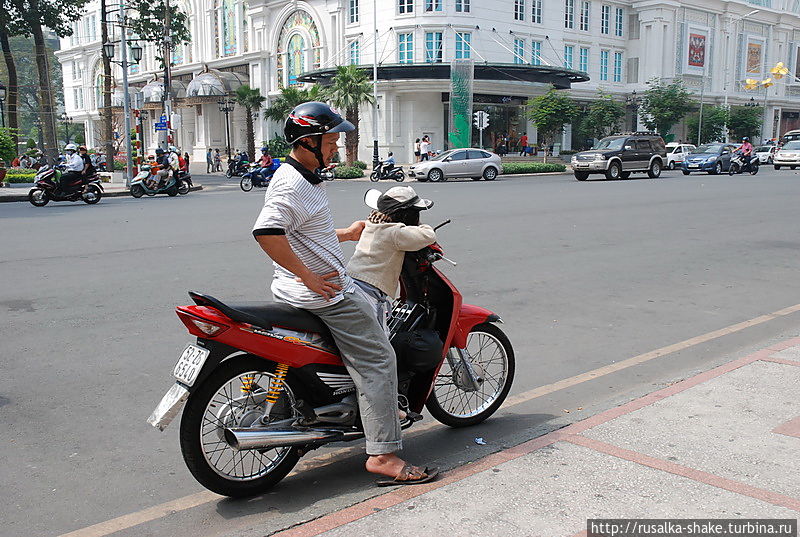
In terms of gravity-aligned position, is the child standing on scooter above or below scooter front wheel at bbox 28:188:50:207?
above

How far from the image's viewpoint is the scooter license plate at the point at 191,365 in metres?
3.19

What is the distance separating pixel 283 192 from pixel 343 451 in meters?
1.55

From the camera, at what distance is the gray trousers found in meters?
3.39

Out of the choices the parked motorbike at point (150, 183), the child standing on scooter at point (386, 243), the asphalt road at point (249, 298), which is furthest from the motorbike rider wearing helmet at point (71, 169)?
the child standing on scooter at point (386, 243)

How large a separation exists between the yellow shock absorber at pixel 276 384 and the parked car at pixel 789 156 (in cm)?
3995

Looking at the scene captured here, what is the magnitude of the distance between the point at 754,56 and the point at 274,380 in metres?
71.1

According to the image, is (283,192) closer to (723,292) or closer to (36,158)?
(723,292)

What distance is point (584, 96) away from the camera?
53.7 metres

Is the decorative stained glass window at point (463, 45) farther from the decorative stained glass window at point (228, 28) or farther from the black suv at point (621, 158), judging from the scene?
the decorative stained glass window at point (228, 28)

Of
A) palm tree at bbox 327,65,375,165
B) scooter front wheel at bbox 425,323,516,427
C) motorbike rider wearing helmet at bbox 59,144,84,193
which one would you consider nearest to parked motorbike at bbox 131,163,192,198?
motorbike rider wearing helmet at bbox 59,144,84,193

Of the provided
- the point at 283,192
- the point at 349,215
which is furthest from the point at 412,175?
the point at 283,192

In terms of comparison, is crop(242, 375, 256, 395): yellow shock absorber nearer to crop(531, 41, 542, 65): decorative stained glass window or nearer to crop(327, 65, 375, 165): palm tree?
crop(327, 65, 375, 165): palm tree

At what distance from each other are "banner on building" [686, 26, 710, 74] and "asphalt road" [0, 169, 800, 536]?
4725cm

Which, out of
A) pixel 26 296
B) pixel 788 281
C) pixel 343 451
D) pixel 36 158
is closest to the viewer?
pixel 343 451
